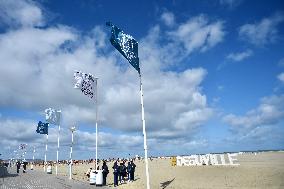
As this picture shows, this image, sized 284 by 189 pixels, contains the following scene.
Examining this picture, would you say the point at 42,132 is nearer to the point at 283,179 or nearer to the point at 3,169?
the point at 3,169

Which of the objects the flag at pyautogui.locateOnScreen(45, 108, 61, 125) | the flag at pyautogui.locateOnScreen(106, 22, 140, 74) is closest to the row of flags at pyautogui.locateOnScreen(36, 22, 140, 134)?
the flag at pyautogui.locateOnScreen(106, 22, 140, 74)

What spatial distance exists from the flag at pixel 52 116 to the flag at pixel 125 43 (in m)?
25.2

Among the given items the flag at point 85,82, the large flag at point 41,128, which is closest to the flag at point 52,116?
the large flag at point 41,128

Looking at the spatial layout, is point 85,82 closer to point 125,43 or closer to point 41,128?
point 125,43

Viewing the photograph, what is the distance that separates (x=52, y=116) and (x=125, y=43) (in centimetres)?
2637

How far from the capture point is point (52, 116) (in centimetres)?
4266

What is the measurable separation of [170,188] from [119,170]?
6496 mm

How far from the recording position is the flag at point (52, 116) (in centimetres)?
4212

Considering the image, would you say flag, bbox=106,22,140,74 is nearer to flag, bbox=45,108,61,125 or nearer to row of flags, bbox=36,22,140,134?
row of flags, bbox=36,22,140,134

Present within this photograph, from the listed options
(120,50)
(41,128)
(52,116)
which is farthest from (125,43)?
(41,128)

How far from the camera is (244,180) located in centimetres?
2272

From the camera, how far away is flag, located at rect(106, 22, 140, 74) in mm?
18391

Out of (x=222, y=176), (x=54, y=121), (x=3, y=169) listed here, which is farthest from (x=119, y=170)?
(x=3, y=169)

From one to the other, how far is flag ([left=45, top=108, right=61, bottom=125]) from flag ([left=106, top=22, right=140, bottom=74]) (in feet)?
82.7
